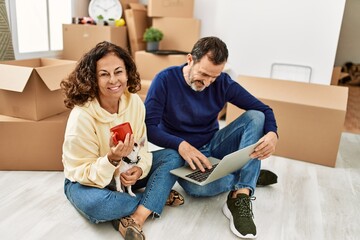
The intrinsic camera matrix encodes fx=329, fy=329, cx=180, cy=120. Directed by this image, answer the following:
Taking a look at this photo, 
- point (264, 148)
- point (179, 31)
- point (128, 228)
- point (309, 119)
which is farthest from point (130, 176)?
point (179, 31)

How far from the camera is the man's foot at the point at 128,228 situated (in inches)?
45.8

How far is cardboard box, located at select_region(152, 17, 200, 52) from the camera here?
2.92m

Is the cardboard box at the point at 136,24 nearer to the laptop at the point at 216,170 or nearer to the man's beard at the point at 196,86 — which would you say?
the man's beard at the point at 196,86

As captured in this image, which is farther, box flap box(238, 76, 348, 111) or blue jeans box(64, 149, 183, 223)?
box flap box(238, 76, 348, 111)

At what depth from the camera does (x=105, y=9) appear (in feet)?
9.50

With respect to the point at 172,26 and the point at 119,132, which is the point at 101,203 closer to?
the point at 119,132

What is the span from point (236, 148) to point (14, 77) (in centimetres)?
110

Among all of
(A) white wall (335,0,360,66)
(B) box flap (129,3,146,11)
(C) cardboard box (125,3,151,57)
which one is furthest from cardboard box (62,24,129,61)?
(A) white wall (335,0,360,66)

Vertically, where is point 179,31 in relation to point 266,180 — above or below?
above

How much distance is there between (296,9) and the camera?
2729 millimetres

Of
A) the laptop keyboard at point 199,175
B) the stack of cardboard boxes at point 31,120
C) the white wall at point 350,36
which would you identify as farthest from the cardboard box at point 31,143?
the white wall at point 350,36

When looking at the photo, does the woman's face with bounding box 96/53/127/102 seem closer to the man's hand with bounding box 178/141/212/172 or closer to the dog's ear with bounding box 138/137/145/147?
the dog's ear with bounding box 138/137/145/147

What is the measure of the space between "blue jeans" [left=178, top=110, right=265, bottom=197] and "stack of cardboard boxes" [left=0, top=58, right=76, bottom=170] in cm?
70

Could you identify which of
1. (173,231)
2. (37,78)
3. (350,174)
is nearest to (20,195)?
(37,78)
